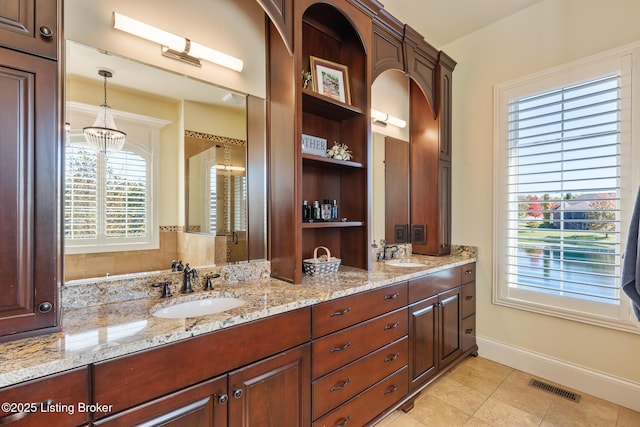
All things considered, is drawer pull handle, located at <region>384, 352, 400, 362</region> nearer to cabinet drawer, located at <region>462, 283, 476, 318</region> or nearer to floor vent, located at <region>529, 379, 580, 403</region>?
cabinet drawer, located at <region>462, 283, 476, 318</region>

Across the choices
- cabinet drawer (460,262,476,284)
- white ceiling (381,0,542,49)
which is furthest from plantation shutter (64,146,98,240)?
cabinet drawer (460,262,476,284)

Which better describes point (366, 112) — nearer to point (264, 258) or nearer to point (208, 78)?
point (208, 78)

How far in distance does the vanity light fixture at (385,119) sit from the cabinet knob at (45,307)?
2.46 m

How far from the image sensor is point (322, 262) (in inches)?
79.3

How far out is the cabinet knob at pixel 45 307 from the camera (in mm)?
979

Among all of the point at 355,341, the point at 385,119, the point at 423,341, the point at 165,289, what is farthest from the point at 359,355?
the point at 385,119

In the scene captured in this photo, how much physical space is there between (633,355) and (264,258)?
2.75 metres

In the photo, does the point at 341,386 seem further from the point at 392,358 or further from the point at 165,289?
the point at 165,289

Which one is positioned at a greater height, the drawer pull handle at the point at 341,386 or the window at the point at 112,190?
the window at the point at 112,190

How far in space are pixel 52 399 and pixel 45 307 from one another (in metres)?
0.32

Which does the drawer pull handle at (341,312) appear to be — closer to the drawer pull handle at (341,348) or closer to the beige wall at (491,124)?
the drawer pull handle at (341,348)

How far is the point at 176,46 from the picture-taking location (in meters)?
1.56

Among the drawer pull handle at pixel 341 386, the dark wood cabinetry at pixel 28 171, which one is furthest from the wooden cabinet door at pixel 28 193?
the drawer pull handle at pixel 341 386

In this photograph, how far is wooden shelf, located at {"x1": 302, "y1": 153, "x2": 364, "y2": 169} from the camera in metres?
1.83
